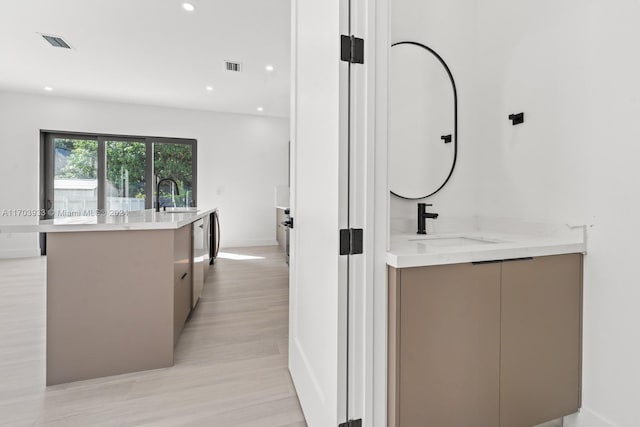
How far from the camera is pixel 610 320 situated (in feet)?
3.92

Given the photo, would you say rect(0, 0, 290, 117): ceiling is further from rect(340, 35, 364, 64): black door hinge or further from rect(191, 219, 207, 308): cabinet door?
rect(340, 35, 364, 64): black door hinge

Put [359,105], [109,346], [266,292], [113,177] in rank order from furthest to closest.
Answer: [113,177], [266,292], [109,346], [359,105]

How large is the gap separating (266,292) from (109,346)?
5.48 ft

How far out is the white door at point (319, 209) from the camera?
3.18 feet

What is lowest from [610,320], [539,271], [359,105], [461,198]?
[610,320]

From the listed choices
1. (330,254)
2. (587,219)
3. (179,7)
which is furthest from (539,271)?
(179,7)

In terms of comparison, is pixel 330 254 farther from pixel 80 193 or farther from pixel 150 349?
pixel 80 193

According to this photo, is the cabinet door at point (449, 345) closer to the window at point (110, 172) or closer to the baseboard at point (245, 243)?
the baseboard at point (245, 243)

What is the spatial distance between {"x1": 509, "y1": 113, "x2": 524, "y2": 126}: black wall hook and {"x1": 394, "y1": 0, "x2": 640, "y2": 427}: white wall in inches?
1.0

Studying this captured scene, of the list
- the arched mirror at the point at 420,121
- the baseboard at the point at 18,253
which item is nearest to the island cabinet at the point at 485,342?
the arched mirror at the point at 420,121

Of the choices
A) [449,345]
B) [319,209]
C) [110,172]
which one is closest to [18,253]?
[110,172]

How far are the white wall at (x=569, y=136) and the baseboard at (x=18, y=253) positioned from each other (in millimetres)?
6526

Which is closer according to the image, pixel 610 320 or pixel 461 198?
pixel 610 320

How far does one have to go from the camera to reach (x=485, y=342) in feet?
3.57
